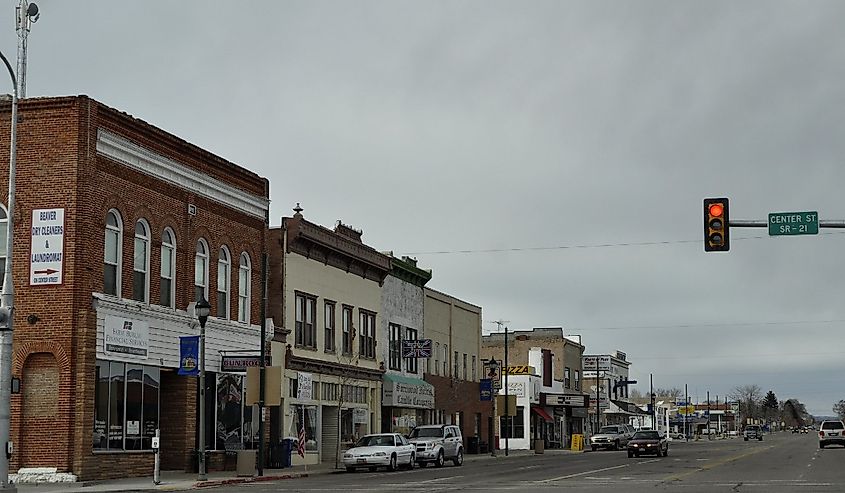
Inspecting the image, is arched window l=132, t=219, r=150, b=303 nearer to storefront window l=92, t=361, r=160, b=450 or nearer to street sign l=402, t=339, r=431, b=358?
storefront window l=92, t=361, r=160, b=450

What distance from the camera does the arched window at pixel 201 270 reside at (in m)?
41.0

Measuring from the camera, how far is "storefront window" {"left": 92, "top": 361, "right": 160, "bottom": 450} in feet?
114

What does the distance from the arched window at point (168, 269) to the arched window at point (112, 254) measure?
252 cm

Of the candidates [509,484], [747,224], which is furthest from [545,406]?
[747,224]

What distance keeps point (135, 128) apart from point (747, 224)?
19660 mm

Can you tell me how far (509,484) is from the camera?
107 ft

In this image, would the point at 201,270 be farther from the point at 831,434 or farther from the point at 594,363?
the point at 594,363

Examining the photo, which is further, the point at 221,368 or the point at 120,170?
the point at 221,368

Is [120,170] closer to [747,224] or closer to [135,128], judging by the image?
[135,128]

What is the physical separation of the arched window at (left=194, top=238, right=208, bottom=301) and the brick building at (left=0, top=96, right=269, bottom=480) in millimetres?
43

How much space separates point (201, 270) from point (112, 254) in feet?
19.2

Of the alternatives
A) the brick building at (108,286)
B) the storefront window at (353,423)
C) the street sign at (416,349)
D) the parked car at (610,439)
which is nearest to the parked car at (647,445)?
the street sign at (416,349)

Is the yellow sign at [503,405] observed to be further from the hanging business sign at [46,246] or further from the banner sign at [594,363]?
the banner sign at [594,363]

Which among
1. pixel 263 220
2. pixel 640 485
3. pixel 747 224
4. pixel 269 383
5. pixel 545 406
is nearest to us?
pixel 747 224
